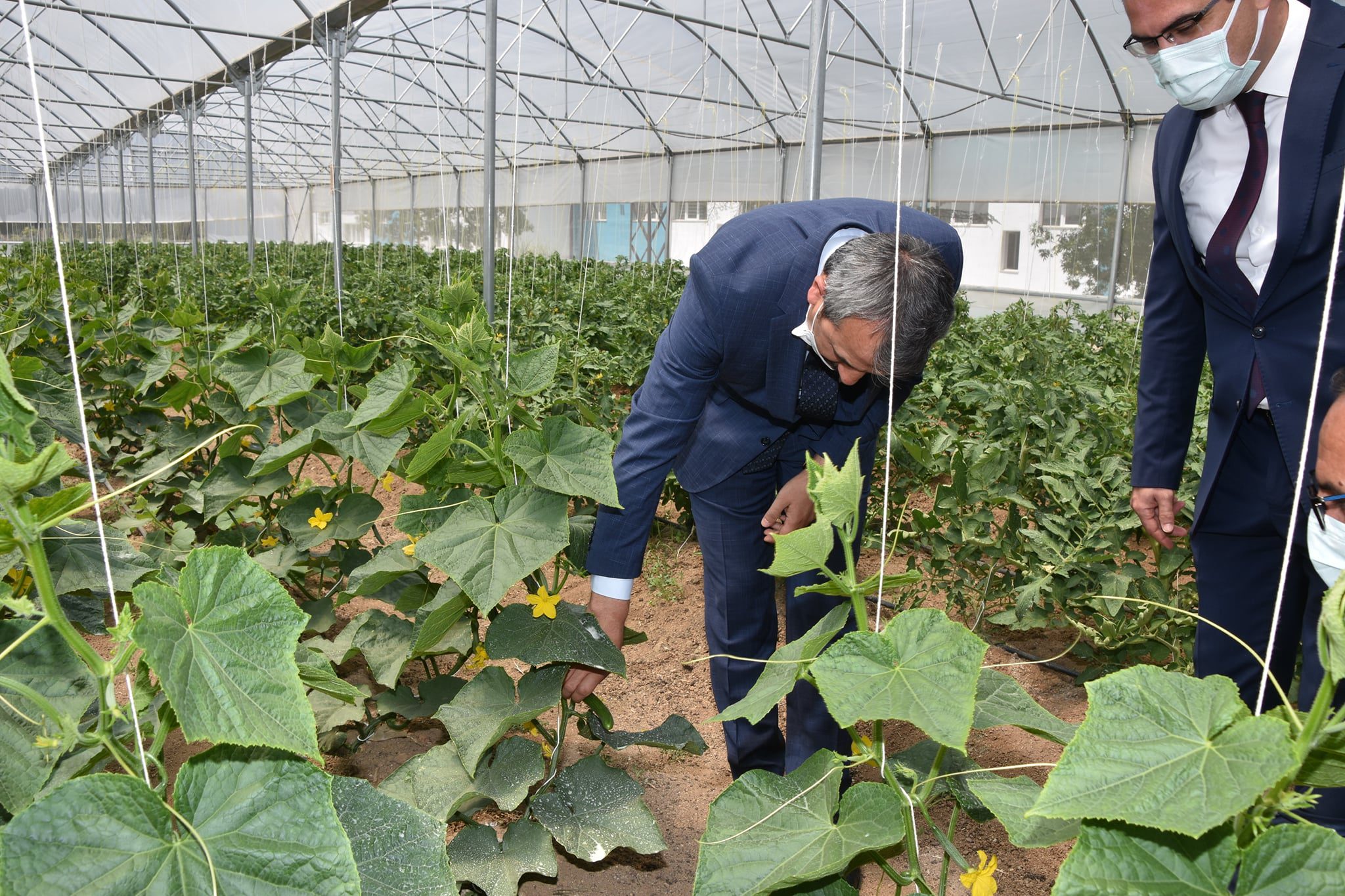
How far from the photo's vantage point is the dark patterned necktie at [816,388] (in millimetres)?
1888

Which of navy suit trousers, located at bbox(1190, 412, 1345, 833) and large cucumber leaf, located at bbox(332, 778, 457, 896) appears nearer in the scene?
large cucumber leaf, located at bbox(332, 778, 457, 896)

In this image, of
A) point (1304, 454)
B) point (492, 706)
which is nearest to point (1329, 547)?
point (1304, 454)

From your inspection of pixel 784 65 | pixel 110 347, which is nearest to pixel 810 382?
pixel 110 347

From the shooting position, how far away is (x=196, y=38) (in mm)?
10523

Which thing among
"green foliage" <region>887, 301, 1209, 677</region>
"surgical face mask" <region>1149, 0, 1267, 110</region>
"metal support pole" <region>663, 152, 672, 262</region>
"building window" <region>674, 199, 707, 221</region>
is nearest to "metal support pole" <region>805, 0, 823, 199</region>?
"green foliage" <region>887, 301, 1209, 677</region>

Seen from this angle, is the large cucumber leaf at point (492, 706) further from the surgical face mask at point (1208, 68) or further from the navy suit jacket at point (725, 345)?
the surgical face mask at point (1208, 68)

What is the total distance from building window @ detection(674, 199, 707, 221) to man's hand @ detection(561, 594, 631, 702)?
13.4 metres

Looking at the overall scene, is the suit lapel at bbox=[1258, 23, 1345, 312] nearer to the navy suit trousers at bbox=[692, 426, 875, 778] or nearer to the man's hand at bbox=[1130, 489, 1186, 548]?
the man's hand at bbox=[1130, 489, 1186, 548]

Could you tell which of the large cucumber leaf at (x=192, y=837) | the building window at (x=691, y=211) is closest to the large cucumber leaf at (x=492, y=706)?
the large cucumber leaf at (x=192, y=837)

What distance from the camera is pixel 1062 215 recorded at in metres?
10.3

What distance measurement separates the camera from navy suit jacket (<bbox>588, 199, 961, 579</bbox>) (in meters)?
1.78

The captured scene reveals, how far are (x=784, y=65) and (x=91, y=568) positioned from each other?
1082cm

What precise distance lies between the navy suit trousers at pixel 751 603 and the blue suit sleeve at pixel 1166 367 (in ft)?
1.79

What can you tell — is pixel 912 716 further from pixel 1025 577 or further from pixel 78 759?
pixel 1025 577
